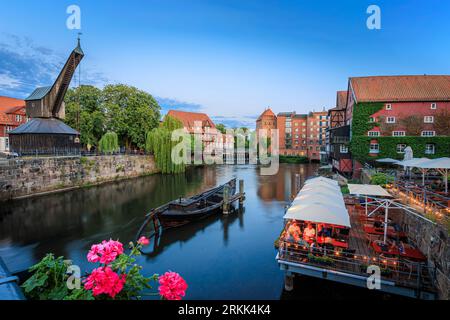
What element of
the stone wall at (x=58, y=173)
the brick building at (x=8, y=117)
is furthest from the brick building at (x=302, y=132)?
the brick building at (x=8, y=117)

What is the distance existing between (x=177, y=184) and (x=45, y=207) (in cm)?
1298

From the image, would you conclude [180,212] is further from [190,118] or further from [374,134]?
[190,118]

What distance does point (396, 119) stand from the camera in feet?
91.3

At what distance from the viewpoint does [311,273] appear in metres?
7.48

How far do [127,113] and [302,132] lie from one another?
4943 cm

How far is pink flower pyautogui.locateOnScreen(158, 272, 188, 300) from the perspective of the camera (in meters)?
2.54

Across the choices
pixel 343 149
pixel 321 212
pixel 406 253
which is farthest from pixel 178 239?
pixel 343 149

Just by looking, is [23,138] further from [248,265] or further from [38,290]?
[38,290]

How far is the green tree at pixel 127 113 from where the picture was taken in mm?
36906

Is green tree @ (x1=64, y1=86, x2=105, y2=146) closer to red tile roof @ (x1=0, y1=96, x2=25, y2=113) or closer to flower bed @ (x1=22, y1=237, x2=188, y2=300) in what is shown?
red tile roof @ (x1=0, y1=96, x2=25, y2=113)

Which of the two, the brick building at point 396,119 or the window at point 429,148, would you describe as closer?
the window at point 429,148

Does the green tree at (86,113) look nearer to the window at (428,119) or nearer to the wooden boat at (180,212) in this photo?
the wooden boat at (180,212)

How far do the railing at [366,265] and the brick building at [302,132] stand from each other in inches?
2503
